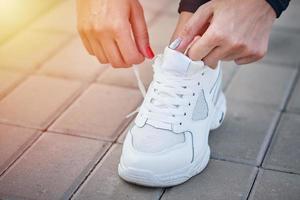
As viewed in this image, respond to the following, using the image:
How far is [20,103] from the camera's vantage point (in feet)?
4.64

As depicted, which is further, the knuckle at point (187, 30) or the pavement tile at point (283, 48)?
the pavement tile at point (283, 48)

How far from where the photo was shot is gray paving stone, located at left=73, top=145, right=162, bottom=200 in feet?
3.58

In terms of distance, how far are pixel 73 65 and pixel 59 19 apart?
296 millimetres

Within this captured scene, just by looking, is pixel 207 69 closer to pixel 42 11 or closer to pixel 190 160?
pixel 190 160

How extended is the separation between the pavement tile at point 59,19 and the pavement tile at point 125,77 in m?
0.28

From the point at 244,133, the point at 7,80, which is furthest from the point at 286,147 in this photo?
the point at 7,80

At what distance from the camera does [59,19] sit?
5.98ft

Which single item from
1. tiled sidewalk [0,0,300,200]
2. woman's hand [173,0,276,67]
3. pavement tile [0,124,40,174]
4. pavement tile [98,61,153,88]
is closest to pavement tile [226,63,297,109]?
tiled sidewalk [0,0,300,200]

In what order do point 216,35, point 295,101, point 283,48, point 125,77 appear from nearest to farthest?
1. point 216,35
2. point 295,101
3. point 125,77
4. point 283,48

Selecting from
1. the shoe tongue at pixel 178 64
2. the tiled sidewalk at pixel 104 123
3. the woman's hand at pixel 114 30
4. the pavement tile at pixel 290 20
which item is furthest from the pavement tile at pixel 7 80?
the pavement tile at pixel 290 20

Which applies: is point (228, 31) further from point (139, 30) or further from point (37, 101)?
point (37, 101)

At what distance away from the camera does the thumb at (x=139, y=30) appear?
44.4 inches

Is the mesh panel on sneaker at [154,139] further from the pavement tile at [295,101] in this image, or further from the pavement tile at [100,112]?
the pavement tile at [295,101]

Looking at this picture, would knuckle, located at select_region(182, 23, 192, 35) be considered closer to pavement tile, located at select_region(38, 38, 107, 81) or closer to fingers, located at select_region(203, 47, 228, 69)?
fingers, located at select_region(203, 47, 228, 69)
